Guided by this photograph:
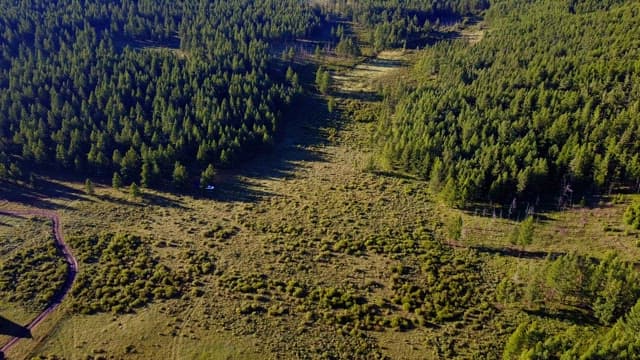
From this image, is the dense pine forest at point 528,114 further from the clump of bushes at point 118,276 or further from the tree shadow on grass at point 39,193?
the tree shadow on grass at point 39,193

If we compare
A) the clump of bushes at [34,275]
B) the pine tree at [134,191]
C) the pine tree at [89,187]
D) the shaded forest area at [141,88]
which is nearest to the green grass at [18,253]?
the clump of bushes at [34,275]

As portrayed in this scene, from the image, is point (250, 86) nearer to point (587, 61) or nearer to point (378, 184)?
point (378, 184)

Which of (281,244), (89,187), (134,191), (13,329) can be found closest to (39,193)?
(89,187)

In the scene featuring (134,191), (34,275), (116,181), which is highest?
(116,181)

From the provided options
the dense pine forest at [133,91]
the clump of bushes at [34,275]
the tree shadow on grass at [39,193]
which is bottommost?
the clump of bushes at [34,275]

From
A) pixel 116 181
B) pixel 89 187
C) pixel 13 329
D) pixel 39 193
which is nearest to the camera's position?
pixel 13 329

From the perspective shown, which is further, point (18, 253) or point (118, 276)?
point (18, 253)

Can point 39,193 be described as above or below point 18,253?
above

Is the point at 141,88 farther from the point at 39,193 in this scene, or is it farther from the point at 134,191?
the point at 134,191
